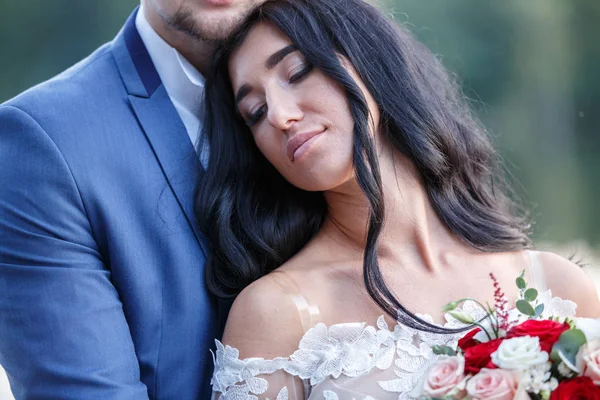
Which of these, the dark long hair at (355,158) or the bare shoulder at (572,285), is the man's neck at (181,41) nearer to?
the dark long hair at (355,158)

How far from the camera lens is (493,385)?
74.7 inches

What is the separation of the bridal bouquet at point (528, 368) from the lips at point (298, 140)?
2.59ft

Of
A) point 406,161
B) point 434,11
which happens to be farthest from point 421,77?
point 434,11

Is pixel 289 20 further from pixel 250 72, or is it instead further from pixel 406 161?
pixel 406 161

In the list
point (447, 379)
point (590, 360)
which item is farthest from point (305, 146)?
point (590, 360)

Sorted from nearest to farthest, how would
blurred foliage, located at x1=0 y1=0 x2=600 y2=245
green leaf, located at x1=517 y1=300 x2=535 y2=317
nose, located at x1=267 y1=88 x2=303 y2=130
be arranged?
green leaf, located at x1=517 y1=300 x2=535 y2=317
nose, located at x1=267 y1=88 x2=303 y2=130
blurred foliage, located at x1=0 y1=0 x2=600 y2=245

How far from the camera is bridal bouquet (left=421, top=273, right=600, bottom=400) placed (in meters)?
1.89

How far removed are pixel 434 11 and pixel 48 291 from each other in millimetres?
8504

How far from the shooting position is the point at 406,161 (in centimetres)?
280

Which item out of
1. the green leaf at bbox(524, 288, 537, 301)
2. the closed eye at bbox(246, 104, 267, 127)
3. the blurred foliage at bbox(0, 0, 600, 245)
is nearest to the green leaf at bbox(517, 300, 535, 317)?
the green leaf at bbox(524, 288, 537, 301)

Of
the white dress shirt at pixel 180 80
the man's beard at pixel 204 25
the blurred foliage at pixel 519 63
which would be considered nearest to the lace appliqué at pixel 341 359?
the white dress shirt at pixel 180 80

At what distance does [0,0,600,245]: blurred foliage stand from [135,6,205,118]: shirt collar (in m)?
7.64

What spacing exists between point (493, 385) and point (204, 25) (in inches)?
→ 57.1

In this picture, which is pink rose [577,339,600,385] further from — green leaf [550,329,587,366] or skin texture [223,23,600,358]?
skin texture [223,23,600,358]
